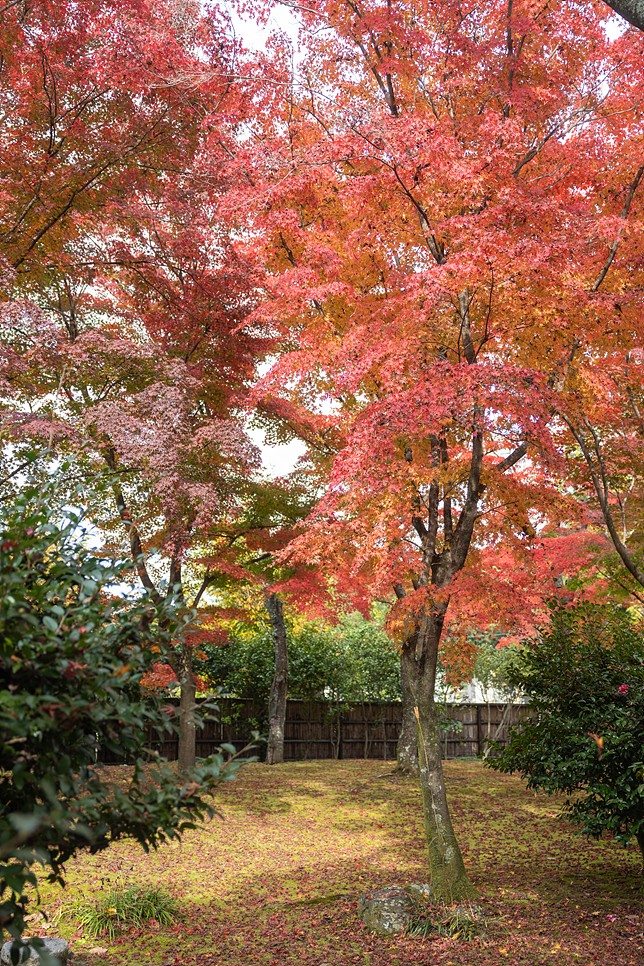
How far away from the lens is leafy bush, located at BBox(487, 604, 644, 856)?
5.33 m

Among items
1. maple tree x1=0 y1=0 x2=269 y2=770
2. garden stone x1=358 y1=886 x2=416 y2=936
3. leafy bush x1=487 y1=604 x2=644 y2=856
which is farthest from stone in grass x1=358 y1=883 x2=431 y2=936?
maple tree x1=0 y1=0 x2=269 y2=770

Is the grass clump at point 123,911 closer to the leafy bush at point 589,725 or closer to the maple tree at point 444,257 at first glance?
the maple tree at point 444,257

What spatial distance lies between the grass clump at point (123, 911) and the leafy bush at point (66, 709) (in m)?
4.06

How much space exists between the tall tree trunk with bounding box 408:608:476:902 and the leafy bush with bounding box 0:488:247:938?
4264 mm

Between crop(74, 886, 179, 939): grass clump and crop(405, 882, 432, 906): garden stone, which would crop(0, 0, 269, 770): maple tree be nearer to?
crop(74, 886, 179, 939): grass clump

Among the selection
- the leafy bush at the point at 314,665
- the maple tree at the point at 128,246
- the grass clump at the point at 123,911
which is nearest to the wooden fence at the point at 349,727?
the leafy bush at the point at 314,665

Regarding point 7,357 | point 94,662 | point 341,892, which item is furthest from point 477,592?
point 94,662

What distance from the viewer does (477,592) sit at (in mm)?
7668

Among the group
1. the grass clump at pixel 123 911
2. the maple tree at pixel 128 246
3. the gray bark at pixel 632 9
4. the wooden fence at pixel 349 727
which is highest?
the maple tree at pixel 128 246

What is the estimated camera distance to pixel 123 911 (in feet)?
18.7

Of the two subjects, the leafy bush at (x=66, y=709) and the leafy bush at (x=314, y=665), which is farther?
the leafy bush at (x=314, y=665)

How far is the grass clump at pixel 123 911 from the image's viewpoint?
5535mm

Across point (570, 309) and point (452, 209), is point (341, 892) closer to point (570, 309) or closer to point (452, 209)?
point (570, 309)

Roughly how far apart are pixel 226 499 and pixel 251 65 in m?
4.56
